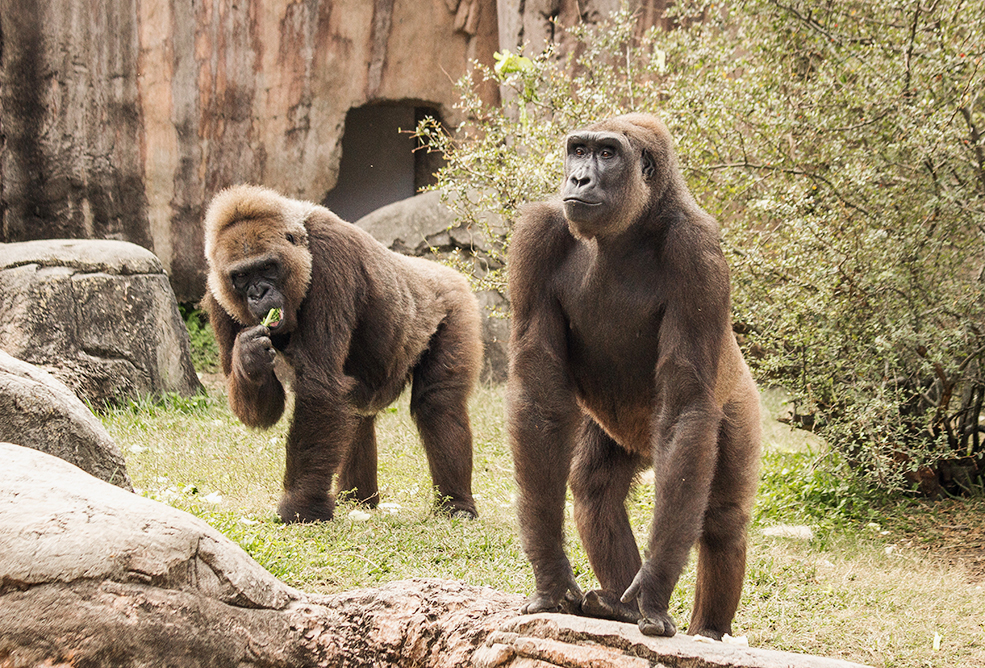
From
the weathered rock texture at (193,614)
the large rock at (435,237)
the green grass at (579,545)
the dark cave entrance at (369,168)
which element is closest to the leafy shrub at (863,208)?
the green grass at (579,545)

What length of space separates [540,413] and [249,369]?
7.05 ft

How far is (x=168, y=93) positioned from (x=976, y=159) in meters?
8.05

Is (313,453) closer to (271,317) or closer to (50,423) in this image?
(271,317)

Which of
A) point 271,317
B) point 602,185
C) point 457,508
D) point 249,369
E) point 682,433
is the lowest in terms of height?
point 457,508

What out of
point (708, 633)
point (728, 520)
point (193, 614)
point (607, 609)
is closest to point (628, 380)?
point (728, 520)

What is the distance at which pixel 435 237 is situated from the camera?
987cm

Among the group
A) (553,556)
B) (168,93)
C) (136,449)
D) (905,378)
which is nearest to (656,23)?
(168,93)

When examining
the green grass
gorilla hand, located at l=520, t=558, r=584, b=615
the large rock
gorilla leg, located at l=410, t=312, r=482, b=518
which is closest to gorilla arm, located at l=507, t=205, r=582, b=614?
gorilla hand, located at l=520, t=558, r=584, b=615

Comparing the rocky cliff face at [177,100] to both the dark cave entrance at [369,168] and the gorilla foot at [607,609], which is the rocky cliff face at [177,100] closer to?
the dark cave entrance at [369,168]

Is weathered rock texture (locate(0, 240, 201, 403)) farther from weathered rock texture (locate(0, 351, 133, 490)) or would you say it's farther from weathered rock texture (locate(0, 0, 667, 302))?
weathered rock texture (locate(0, 351, 133, 490))

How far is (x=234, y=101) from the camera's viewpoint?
34.1 feet

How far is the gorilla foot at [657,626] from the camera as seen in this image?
2684 mm

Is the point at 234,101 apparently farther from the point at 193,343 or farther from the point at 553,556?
the point at 553,556

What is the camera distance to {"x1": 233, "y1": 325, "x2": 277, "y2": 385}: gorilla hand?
470 cm
